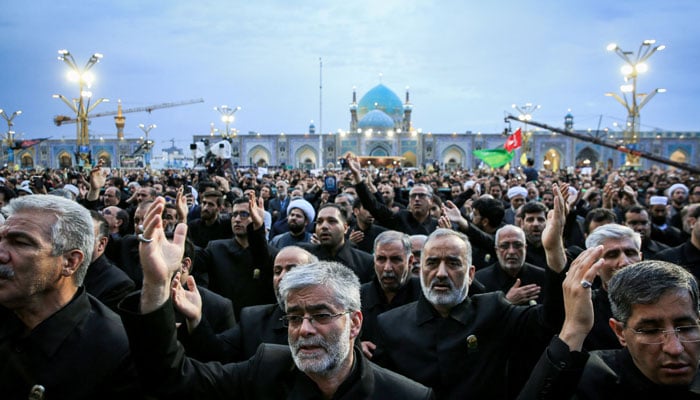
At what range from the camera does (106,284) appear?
3434 millimetres

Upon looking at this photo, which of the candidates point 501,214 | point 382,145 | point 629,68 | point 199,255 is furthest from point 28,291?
point 382,145

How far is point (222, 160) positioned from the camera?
12.3 metres

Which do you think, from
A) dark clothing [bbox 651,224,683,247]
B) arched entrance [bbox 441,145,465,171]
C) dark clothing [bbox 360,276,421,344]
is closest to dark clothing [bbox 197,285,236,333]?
dark clothing [bbox 360,276,421,344]

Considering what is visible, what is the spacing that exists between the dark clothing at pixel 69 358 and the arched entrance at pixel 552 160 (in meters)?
64.2

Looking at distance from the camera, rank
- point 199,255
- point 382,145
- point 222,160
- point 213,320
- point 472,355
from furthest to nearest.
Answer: point 382,145 < point 222,160 < point 199,255 < point 213,320 < point 472,355

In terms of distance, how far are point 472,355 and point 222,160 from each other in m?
10.1

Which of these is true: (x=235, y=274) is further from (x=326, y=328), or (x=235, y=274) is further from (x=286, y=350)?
(x=326, y=328)

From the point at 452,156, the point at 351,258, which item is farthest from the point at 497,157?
the point at 452,156

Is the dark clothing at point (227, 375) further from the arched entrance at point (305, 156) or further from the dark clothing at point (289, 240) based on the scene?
the arched entrance at point (305, 156)

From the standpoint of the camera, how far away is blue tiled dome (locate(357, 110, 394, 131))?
6425 centimetres

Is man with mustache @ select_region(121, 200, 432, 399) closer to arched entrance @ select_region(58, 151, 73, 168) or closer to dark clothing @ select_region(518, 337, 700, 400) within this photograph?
dark clothing @ select_region(518, 337, 700, 400)

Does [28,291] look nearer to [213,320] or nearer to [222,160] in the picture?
[213,320]

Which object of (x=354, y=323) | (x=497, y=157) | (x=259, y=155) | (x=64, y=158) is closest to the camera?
(x=354, y=323)

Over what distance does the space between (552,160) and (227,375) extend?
67.9m
